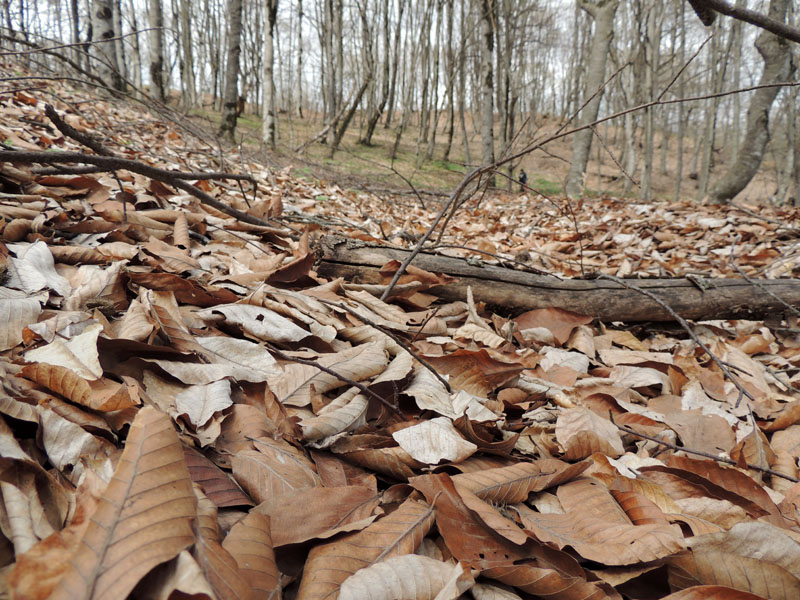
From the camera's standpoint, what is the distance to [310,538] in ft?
2.63

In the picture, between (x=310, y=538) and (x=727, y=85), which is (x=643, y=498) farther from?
(x=727, y=85)

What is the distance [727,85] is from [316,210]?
Answer: 92.7 ft

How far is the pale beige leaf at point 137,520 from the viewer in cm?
56

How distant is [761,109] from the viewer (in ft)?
23.6

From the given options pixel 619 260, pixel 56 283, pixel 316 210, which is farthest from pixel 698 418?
pixel 316 210

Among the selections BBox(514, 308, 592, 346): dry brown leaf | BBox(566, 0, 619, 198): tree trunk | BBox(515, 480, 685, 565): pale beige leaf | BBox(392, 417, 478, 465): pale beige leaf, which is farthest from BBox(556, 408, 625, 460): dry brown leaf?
BBox(566, 0, 619, 198): tree trunk

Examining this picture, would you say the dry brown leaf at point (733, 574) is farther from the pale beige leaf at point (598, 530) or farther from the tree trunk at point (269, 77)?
the tree trunk at point (269, 77)

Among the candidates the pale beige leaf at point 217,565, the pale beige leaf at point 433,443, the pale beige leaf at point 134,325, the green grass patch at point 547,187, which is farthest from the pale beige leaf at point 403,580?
the green grass patch at point 547,187

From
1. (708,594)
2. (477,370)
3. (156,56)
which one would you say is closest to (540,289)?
(477,370)

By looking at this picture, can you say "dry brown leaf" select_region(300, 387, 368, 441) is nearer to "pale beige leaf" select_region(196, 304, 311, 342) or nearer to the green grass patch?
"pale beige leaf" select_region(196, 304, 311, 342)

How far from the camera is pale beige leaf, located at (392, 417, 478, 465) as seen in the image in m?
1.05

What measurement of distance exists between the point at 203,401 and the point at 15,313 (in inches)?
20.2

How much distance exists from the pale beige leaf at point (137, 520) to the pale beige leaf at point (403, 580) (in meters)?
0.27

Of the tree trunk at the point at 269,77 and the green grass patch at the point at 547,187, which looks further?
the green grass patch at the point at 547,187
